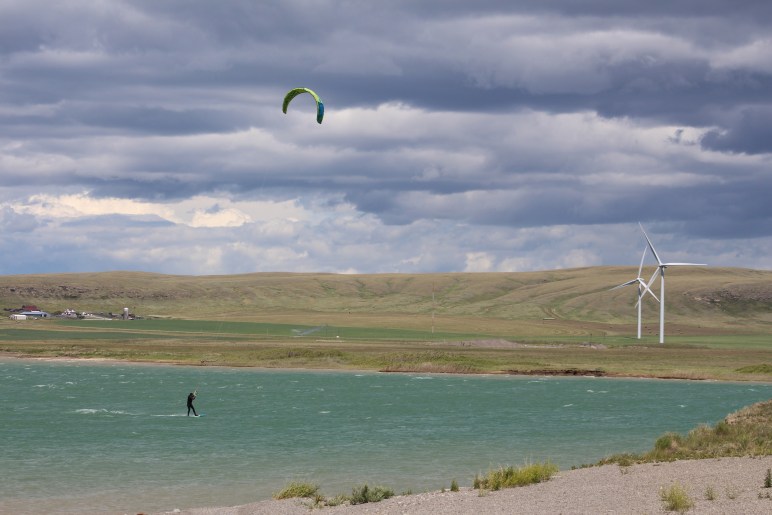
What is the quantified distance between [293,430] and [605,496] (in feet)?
105

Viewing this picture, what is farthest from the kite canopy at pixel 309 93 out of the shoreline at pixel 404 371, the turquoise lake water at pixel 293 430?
the shoreline at pixel 404 371

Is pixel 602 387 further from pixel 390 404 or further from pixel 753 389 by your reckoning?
pixel 390 404

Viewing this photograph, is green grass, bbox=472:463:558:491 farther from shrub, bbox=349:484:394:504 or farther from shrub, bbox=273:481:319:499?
shrub, bbox=273:481:319:499

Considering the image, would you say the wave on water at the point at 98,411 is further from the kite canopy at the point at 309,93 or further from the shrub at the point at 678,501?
the shrub at the point at 678,501

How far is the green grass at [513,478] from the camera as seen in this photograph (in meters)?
33.1

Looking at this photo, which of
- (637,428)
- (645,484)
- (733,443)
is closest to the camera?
(645,484)

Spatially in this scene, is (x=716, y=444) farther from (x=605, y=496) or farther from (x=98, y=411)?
(x=98, y=411)

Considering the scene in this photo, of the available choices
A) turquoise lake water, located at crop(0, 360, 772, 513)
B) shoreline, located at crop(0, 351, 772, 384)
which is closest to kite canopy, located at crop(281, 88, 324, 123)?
turquoise lake water, located at crop(0, 360, 772, 513)

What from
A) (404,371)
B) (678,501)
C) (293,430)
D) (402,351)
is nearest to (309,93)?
(293,430)

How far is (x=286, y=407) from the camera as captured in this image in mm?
73438

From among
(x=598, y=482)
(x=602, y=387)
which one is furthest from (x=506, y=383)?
(x=598, y=482)

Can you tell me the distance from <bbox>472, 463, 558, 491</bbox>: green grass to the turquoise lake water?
14.5 ft

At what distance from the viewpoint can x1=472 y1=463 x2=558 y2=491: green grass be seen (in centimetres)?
3309

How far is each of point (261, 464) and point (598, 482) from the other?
17.9 metres
